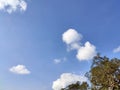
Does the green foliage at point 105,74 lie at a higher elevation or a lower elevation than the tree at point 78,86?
lower

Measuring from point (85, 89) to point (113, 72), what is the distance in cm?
2267

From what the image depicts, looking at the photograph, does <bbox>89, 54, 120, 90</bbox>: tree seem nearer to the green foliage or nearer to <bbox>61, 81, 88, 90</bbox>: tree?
the green foliage

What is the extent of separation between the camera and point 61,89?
102750 millimetres

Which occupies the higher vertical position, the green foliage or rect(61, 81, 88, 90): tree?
rect(61, 81, 88, 90): tree

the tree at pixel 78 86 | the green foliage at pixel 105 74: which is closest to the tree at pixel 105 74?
the green foliage at pixel 105 74

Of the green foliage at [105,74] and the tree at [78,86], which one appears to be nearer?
the green foliage at [105,74]

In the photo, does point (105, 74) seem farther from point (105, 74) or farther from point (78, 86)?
point (78, 86)

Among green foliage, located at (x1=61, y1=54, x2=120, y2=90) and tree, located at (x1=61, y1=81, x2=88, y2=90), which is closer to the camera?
green foliage, located at (x1=61, y1=54, x2=120, y2=90)

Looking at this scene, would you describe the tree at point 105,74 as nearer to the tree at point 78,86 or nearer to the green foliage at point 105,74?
the green foliage at point 105,74

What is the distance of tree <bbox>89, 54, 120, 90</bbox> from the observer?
65.2 meters

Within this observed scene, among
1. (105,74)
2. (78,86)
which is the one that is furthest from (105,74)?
(78,86)

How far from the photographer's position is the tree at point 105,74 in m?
65.2

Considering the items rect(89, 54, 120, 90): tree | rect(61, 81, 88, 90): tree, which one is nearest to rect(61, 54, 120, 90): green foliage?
rect(89, 54, 120, 90): tree

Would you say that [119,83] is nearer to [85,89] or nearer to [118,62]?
[118,62]
